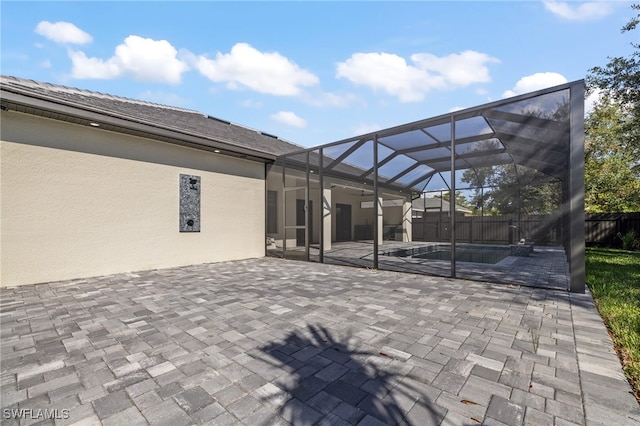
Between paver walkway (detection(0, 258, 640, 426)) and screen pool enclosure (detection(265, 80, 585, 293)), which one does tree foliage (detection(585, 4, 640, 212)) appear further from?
paver walkway (detection(0, 258, 640, 426))

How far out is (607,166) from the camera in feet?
40.7

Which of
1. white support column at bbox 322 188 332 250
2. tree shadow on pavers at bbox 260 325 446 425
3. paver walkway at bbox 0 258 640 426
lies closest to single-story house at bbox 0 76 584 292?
white support column at bbox 322 188 332 250

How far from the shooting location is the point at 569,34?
5.93 meters

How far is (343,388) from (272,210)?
908cm

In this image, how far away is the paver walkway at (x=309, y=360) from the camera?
5.41 feet

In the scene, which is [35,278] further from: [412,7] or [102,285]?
[412,7]

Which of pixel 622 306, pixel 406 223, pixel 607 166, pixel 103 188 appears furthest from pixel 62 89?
pixel 607 166

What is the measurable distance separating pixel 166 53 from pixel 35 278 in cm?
895

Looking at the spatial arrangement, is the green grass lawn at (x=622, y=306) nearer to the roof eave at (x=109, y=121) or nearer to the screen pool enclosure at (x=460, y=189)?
the screen pool enclosure at (x=460, y=189)

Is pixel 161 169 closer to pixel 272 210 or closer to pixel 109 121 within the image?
pixel 109 121

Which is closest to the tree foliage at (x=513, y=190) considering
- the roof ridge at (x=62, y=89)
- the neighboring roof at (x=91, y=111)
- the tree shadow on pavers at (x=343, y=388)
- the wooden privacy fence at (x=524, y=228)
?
the wooden privacy fence at (x=524, y=228)

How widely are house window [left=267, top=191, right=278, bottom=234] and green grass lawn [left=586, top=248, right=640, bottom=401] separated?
877 cm

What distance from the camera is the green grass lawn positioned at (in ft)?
7.36

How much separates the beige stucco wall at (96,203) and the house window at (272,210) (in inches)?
107
